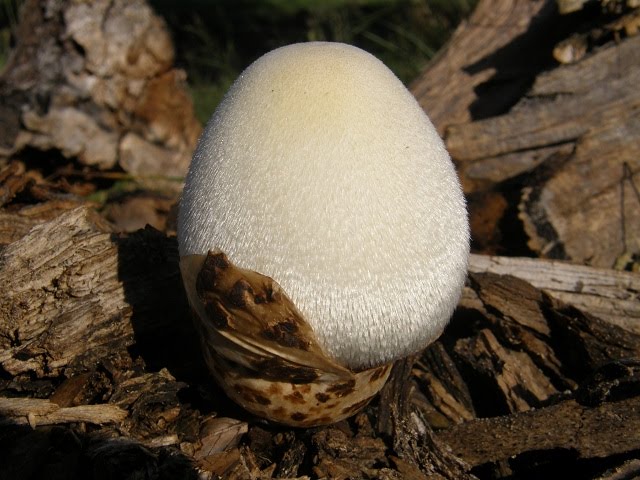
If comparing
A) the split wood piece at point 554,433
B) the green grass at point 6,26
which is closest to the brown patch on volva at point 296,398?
the split wood piece at point 554,433

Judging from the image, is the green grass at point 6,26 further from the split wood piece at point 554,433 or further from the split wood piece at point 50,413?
the split wood piece at point 554,433

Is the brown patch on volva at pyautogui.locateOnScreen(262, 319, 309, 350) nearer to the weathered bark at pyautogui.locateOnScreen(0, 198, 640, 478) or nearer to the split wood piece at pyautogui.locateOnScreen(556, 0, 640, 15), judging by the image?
the weathered bark at pyautogui.locateOnScreen(0, 198, 640, 478)

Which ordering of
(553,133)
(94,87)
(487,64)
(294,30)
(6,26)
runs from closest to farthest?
(553,133) < (487,64) < (94,87) < (6,26) < (294,30)

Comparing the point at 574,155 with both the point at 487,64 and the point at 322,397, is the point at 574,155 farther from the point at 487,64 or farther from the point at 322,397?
the point at 322,397

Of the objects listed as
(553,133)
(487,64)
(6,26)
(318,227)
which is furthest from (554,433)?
(6,26)

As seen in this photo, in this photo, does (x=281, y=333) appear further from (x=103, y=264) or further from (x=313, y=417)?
(x=103, y=264)

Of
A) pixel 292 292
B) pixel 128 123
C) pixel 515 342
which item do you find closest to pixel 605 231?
pixel 515 342

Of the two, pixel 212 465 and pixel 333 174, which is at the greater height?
pixel 333 174
